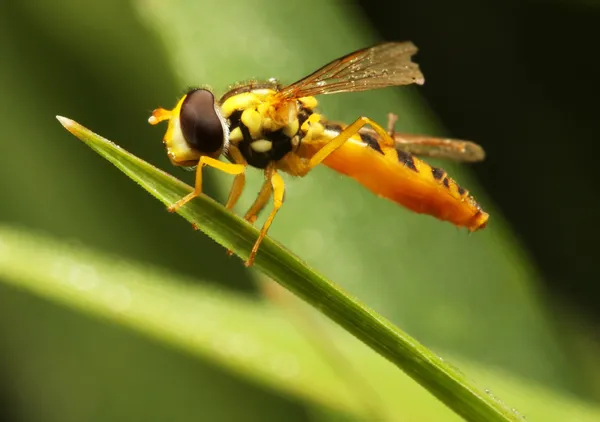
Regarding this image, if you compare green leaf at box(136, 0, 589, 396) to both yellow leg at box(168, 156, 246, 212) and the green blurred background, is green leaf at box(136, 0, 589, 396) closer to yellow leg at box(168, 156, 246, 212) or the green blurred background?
the green blurred background

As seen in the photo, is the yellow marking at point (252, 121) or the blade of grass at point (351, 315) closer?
the blade of grass at point (351, 315)

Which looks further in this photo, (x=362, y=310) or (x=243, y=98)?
(x=243, y=98)

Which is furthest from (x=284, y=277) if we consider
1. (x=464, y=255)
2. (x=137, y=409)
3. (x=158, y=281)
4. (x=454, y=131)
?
(x=454, y=131)

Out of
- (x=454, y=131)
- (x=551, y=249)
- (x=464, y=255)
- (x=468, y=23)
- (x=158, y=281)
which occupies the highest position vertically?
(x=468, y=23)

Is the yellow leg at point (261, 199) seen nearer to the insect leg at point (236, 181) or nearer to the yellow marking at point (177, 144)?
the insect leg at point (236, 181)

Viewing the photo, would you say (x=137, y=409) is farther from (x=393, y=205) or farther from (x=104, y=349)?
(x=393, y=205)

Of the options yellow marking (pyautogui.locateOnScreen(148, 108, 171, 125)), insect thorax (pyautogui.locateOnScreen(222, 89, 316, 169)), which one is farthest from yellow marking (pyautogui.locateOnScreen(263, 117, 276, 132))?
yellow marking (pyautogui.locateOnScreen(148, 108, 171, 125))

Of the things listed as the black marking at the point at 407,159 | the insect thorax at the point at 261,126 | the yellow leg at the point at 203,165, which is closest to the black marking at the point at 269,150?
the insect thorax at the point at 261,126

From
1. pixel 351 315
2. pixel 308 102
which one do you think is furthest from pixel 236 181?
pixel 351 315
